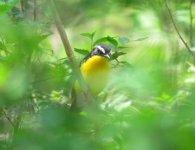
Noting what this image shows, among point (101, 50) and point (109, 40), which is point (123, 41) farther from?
point (101, 50)

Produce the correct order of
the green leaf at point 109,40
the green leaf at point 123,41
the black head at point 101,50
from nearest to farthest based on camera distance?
the green leaf at point 109,40 → the green leaf at point 123,41 → the black head at point 101,50

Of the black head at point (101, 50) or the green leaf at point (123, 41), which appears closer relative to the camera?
the green leaf at point (123, 41)

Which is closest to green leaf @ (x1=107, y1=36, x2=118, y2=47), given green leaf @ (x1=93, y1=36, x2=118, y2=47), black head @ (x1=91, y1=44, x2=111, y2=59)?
green leaf @ (x1=93, y1=36, x2=118, y2=47)

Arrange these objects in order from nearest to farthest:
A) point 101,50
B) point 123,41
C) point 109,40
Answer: point 109,40 < point 123,41 < point 101,50

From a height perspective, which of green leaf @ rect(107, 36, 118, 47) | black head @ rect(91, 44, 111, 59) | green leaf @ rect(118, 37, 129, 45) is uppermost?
green leaf @ rect(107, 36, 118, 47)

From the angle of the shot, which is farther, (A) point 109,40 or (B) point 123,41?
(B) point 123,41

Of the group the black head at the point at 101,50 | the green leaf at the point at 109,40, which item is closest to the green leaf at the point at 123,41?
the green leaf at the point at 109,40

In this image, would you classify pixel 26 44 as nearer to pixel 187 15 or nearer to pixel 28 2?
pixel 28 2

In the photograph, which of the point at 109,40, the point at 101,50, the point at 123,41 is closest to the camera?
the point at 109,40

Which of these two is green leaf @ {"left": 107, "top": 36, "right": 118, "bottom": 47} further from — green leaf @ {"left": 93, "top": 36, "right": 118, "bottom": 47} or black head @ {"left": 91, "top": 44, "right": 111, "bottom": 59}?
black head @ {"left": 91, "top": 44, "right": 111, "bottom": 59}

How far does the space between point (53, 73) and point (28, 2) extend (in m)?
2.66

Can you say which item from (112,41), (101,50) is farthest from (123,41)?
(101,50)

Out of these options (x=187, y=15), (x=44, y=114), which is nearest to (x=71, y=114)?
(x=44, y=114)

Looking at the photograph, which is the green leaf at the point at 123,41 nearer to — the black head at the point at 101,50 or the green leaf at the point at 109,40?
the green leaf at the point at 109,40
